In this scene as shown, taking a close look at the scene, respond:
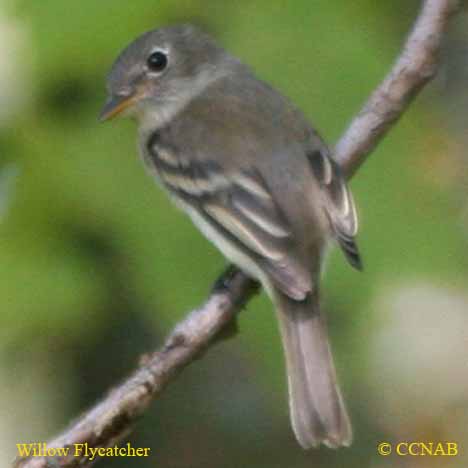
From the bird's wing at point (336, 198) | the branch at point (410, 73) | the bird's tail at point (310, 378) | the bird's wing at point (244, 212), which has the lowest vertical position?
the bird's tail at point (310, 378)

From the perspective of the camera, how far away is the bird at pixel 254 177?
9.86ft

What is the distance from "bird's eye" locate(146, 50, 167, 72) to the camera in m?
3.89

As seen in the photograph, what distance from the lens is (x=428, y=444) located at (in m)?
4.43

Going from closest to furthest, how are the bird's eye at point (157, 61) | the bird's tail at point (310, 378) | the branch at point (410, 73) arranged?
the bird's tail at point (310, 378) → the branch at point (410, 73) → the bird's eye at point (157, 61)

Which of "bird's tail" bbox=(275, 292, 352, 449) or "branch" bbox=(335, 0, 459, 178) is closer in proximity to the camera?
"bird's tail" bbox=(275, 292, 352, 449)

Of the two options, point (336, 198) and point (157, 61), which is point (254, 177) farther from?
point (157, 61)

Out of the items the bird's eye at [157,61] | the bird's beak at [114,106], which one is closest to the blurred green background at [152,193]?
the bird's beak at [114,106]

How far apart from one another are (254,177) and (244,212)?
200mm

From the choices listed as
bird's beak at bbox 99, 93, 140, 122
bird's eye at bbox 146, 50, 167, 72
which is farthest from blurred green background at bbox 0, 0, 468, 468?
bird's eye at bbox 146, 50, 167, 72

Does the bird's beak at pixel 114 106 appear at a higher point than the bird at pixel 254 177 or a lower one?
higher

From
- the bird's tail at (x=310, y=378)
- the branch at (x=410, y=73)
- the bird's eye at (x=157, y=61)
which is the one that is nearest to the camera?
the bird's tail at (x=310, y=378)

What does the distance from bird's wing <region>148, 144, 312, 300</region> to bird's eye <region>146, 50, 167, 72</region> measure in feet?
1.58

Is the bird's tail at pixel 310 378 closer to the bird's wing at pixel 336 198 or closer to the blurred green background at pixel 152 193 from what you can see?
the blurred green background at pixel 152 193

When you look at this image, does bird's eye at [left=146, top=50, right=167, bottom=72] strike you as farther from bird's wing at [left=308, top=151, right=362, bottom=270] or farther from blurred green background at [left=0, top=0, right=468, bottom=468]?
bird's wing at [left=308, top=151, right=362, bottom=270]
